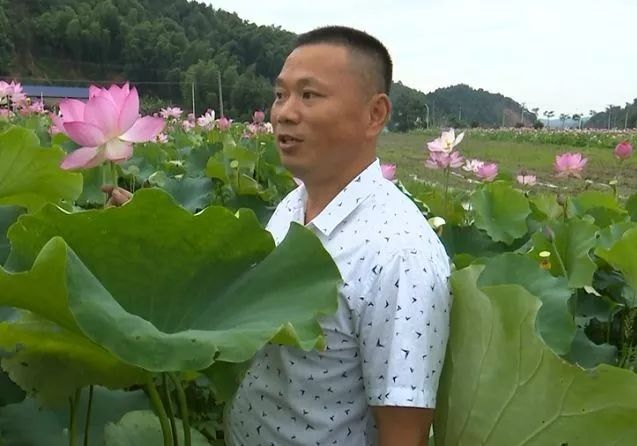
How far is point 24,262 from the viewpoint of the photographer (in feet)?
2.33

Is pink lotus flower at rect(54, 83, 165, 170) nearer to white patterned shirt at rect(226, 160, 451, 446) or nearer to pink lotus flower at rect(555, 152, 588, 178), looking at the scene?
white patterned shirt at rect(226, 160, 451, 446)

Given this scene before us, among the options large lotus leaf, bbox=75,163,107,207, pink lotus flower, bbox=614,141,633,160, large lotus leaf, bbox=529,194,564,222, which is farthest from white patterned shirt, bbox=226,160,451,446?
pink lotus flower, bbox=614,141,633,160

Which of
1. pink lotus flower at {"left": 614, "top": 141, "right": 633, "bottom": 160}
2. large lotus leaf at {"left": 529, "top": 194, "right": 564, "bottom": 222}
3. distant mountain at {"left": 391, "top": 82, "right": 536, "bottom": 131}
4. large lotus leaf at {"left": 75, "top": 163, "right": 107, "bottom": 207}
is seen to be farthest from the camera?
distant mountain at {"left": 391, "top": 82, "right": 536, "bottom": 131}

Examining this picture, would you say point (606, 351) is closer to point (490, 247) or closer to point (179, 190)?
point (490, 247)

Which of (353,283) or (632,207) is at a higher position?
(353,283)

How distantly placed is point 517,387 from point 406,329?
13 cm

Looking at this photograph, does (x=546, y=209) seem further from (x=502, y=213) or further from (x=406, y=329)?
(x=406, y=329)

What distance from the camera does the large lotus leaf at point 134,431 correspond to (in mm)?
870

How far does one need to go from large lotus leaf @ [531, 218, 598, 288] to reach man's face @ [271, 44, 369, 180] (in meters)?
0.74

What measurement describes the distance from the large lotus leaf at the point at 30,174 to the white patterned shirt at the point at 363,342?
1.06ft

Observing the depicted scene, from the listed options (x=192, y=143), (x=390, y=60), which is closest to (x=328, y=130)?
(x=390, y=60)

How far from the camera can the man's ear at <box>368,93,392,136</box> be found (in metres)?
1.07

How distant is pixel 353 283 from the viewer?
973mm

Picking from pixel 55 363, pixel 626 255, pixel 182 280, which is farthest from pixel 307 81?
pixel 626 255
